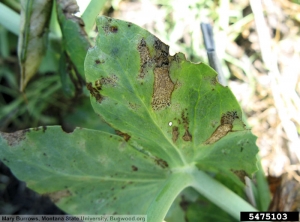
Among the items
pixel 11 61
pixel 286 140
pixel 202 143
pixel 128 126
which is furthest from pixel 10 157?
pixel 286 140

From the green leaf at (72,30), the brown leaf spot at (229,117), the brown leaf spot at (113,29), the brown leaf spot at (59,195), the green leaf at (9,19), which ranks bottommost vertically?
the brown leaf spot at (59,195)

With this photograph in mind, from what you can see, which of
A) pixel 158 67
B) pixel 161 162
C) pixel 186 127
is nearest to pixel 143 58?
pixel 158 67

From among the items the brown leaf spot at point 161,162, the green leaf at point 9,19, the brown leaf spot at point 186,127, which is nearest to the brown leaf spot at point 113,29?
the brown leaf spot at point 186,127

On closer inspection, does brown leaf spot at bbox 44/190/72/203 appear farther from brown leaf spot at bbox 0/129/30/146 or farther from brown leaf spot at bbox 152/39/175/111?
brown leaf spot at bbox 152/39/175/111

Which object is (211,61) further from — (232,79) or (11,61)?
(11,61)

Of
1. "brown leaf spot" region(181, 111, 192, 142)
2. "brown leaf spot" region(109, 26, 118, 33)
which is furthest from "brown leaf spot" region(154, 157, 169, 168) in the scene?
"brown leaf spot" region(109, 26, 118, 33)

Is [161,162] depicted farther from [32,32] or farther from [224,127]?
[32,32]

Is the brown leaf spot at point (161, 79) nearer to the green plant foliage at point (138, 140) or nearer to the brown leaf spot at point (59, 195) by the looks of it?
the green plant foliage at point (138, 140)
